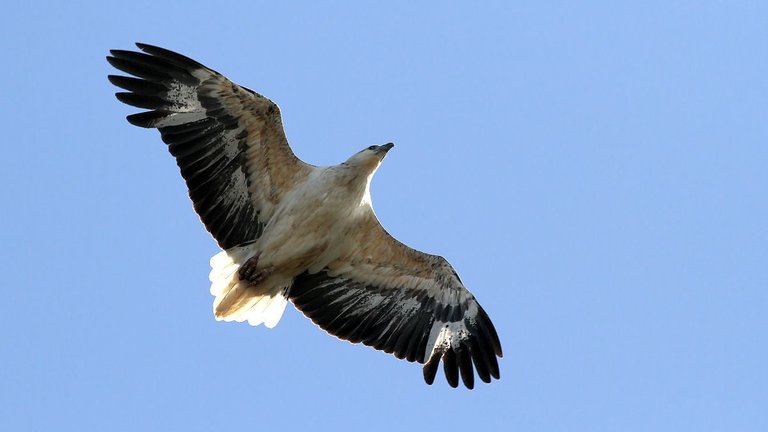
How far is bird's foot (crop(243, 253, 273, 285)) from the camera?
59.3 ft

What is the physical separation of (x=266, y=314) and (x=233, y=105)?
111 inches

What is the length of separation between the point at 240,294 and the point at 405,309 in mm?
2285

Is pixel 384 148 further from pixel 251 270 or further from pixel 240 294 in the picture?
pixel 240 294

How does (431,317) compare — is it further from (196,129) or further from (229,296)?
(196,129)

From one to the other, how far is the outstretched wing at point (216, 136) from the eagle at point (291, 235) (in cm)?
1

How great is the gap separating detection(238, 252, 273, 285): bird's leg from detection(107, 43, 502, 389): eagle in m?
0.01

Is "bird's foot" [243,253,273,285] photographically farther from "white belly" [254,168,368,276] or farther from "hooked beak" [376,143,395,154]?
"hooked beak" [376,143,395,154]

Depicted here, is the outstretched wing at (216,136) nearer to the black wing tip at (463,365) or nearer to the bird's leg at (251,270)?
the bird's leg at (251,270)

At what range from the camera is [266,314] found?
60.8 feet

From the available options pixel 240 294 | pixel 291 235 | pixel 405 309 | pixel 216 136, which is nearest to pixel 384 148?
pixel 291 235

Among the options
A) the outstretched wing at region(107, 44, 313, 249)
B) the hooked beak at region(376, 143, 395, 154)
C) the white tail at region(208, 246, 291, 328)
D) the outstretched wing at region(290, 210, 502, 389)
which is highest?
the hooked beak at region(376, 143, 395, 154)

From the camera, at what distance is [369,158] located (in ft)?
59.0

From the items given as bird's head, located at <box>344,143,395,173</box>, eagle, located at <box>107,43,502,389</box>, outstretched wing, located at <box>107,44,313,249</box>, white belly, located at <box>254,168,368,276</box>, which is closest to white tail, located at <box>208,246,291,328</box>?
eagle, located at <box>107,43,502,389</box>

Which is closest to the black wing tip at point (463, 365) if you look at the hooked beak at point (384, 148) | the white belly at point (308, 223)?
the white belly at point (308, 223)
